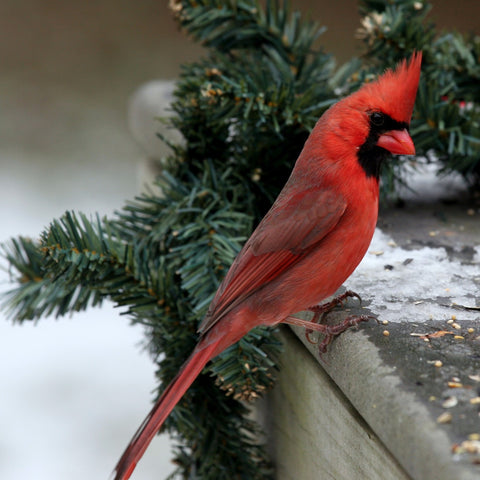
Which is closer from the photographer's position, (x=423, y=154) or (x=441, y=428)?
(x=441, y=428)

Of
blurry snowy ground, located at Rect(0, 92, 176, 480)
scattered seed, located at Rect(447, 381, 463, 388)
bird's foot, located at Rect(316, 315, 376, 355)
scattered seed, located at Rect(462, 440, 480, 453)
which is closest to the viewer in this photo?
scattered seed, located at Rect(462, 440, 480, 453)

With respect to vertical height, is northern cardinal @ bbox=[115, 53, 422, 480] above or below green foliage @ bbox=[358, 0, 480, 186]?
below

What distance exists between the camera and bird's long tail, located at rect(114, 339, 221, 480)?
91 centimetres

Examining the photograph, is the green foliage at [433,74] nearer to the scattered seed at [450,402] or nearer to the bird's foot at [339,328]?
the bird's foot at [339,328]

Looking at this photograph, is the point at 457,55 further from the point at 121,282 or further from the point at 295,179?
the point at 121,282

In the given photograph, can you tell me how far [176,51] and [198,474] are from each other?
170 inches

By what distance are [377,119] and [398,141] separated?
0.04m

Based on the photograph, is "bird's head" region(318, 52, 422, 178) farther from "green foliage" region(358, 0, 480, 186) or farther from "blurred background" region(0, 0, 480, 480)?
"blurred background" region(0, 0, 480, 480)

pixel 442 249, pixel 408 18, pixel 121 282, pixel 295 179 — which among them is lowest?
pixel 121 282

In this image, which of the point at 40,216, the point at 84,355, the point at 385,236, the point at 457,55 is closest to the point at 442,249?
the point at 385,236

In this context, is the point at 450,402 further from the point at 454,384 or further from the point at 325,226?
the point at 325,226

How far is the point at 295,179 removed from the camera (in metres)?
A: 1.14

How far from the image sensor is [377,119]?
108cm

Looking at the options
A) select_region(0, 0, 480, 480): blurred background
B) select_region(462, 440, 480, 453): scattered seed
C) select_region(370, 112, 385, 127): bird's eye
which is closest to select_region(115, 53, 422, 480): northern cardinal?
select_region(370, 112, 385, 127): bird's eye
